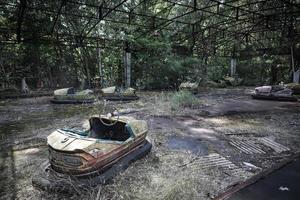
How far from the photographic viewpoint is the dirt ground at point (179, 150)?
241 centimetres

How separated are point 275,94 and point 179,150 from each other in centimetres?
663

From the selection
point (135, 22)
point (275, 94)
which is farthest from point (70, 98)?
point (275, 94)

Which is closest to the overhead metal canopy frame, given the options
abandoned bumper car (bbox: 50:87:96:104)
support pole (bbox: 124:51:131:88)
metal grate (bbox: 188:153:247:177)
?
support pole (bbox: 124:51:131:88)

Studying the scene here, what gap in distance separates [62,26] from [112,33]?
246cm

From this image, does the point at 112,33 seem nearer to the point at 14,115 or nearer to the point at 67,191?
the point at 14,115

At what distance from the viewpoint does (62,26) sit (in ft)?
37.6

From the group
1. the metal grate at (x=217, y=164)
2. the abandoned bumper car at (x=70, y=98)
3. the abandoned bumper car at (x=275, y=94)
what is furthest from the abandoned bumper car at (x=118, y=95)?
the metal grate at (x=217, y=164)

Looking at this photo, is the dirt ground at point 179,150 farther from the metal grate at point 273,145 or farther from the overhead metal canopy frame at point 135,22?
the overhead metal canopy frame at point 135,22

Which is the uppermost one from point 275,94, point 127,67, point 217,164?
point 127,67

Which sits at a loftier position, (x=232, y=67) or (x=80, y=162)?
(x=232, y=67)

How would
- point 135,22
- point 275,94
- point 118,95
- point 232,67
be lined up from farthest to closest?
point 232,67
point 135,22
point 275,94
point 118,95

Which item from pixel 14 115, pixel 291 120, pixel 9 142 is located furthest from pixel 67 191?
pixel 291 120

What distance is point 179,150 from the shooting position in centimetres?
351

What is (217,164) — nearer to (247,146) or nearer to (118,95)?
(247,146)
